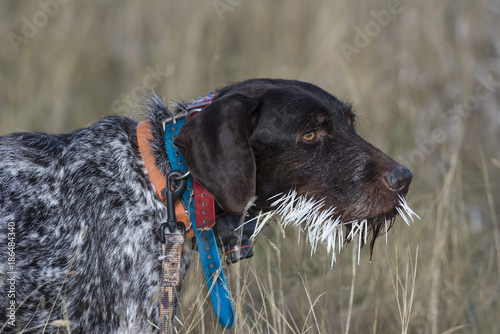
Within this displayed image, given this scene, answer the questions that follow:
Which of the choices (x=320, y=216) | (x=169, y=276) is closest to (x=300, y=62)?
(x=320, y=216)

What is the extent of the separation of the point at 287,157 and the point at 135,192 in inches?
28.2

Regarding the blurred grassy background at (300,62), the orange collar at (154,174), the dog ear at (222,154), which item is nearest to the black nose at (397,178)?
the dog ear at (222,154)

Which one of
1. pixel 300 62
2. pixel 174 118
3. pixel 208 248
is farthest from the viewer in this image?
pixel 300 62

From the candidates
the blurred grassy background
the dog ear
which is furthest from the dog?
the blurred grassy background

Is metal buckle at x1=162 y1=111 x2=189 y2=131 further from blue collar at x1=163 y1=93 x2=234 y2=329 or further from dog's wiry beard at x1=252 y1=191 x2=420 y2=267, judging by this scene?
dog's wiry beard at x1=252 y1=191 x2=420 y2=267

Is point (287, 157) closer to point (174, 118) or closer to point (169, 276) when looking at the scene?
point (174, 118)

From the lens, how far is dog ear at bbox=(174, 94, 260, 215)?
2.72 m

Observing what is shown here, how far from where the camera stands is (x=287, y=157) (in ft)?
9.52

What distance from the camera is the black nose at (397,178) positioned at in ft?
9.16

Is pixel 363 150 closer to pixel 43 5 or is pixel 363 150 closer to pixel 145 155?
pixel 145 155

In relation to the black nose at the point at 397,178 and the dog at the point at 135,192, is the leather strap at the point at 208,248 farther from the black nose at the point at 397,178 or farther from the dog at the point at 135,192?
the black nose at the point at 397,178

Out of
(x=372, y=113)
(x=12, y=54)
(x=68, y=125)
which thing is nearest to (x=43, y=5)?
(x=12, y=54)

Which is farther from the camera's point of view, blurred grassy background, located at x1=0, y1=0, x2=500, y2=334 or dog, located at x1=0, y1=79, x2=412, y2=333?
blurred grassy background, located at x1=0, y1=0, x2=500, y2=334

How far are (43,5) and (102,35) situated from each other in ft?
2.57
